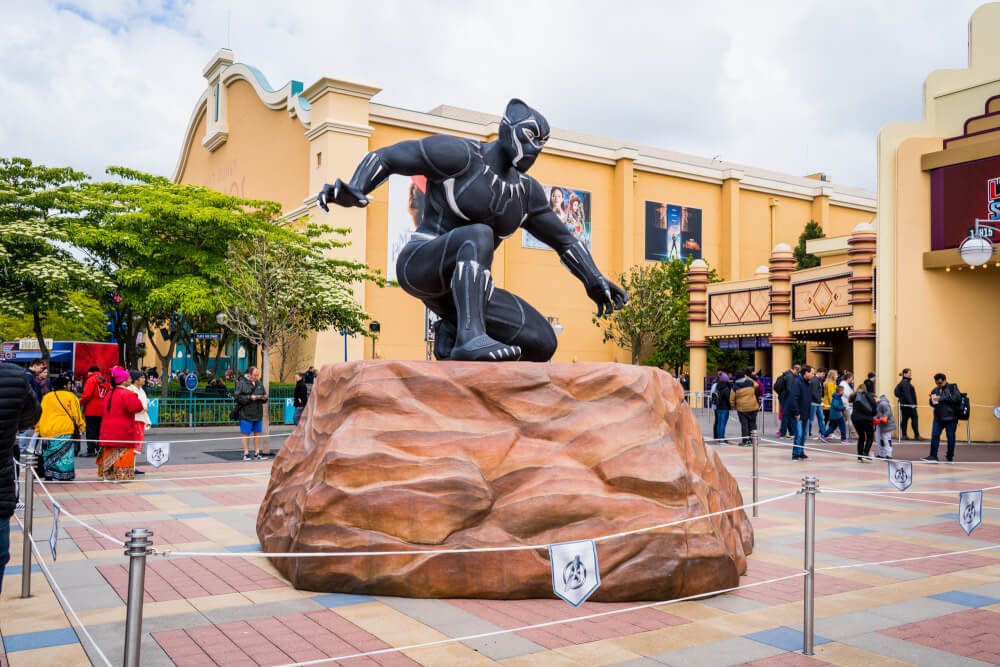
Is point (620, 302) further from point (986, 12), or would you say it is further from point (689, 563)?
point (986, 12)

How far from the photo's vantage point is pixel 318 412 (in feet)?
19.8

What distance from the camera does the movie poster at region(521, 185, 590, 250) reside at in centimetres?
3812

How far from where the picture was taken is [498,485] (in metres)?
5.32

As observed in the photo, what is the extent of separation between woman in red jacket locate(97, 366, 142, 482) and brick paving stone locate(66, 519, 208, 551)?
8.90 ft

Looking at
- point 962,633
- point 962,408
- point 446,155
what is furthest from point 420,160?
point 962,408

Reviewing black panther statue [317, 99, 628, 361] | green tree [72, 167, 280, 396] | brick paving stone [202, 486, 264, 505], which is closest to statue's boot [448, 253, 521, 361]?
black panther statue [317, 99, 628, 361]

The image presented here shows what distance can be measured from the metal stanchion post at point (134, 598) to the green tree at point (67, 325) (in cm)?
2828

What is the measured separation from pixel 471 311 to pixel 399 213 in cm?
2840

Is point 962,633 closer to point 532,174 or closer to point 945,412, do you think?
point 945,412

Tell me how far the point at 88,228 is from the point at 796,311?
19.9m

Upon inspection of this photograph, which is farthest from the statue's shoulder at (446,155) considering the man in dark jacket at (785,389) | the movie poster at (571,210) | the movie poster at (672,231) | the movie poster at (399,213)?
the movie poster at (672,231)

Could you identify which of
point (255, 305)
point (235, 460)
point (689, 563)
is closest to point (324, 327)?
point (255, 305)

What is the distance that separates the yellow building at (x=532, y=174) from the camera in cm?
3206

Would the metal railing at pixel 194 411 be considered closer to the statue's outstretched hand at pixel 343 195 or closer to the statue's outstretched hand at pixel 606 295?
the statue's outstretched hand at pixel 606 295
